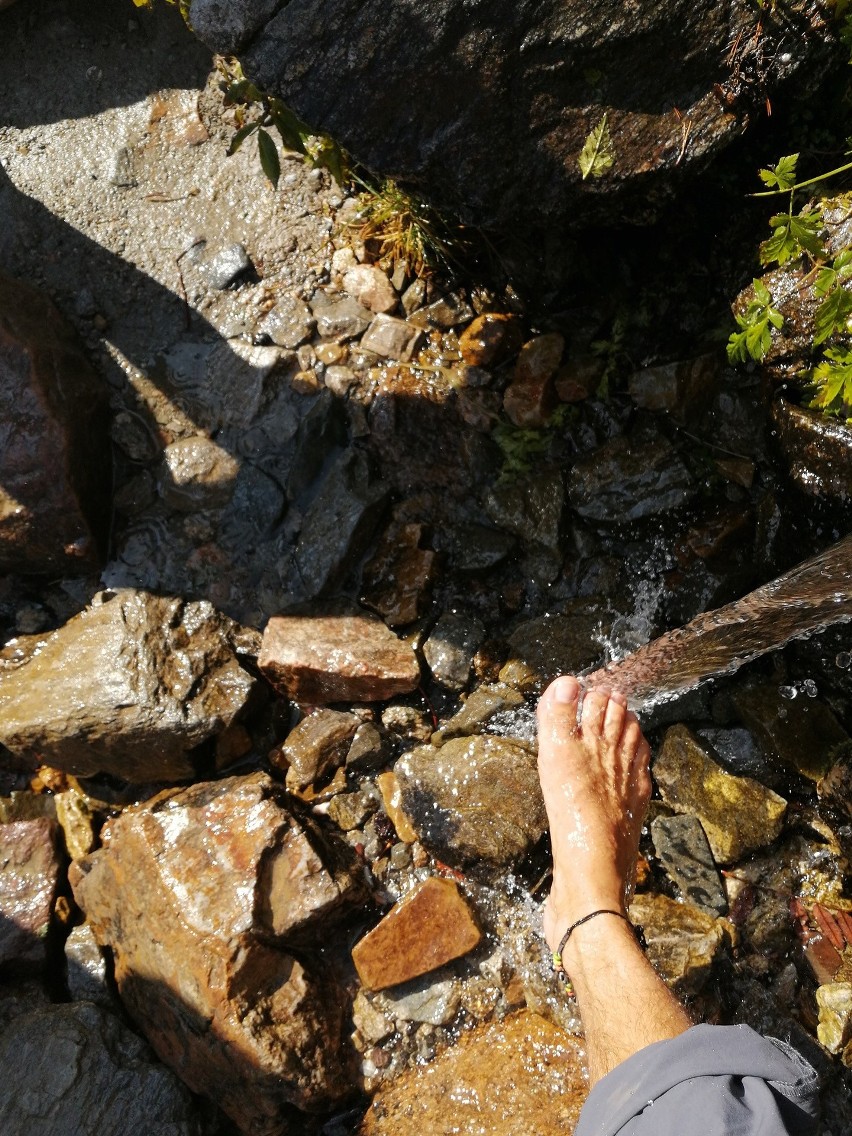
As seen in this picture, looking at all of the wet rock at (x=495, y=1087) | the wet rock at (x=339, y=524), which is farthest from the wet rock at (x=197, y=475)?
the wet rock at (x=495, y=1087)

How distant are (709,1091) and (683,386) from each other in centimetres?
244

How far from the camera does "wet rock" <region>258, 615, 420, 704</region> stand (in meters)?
3.52

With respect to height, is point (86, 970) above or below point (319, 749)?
below

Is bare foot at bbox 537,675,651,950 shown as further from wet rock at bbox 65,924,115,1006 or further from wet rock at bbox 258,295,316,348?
wet rock at bbox 258,295,316,348

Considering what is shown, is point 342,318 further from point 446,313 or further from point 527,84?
point 527,84

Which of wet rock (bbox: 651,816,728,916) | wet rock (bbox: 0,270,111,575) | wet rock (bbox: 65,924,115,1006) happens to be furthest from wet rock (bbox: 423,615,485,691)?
wet rock (bbox: 65,924,115,1006)

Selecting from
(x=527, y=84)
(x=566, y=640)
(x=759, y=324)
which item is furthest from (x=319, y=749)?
(x=527, y=84)

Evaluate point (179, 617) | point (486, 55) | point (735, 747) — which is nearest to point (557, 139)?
point (486, 55)

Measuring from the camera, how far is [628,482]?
3334mm

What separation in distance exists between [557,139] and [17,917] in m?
3.80

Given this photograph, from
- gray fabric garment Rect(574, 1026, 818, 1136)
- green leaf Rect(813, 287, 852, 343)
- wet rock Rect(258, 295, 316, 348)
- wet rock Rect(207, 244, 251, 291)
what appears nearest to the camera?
gray fabric garment Rect(574, 1026, 818, 1136)

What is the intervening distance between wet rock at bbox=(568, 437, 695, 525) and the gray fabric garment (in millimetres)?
1969

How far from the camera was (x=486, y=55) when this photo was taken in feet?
8.61

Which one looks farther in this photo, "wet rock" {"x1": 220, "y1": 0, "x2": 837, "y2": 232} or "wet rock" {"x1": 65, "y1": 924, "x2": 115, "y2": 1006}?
"wet rock" {"x1": 65, "y1": 924, "x2": 115, "y2": 1006}
